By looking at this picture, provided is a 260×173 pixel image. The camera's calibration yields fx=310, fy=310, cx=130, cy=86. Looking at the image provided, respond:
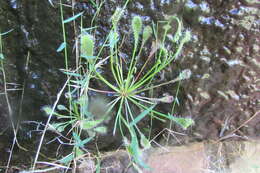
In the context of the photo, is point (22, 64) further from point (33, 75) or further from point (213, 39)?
point (213, 39)

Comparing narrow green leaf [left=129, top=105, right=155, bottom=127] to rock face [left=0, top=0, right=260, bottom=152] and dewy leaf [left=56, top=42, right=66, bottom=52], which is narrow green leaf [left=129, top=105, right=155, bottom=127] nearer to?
rock face [left=0, top=0, right=260, bottom=152]

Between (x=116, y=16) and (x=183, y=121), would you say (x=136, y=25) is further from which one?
(x=183, y=121)

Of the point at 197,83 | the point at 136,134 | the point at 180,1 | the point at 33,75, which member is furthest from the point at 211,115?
the point at 33,75

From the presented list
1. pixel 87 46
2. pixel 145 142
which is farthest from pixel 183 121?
pixel 87 46

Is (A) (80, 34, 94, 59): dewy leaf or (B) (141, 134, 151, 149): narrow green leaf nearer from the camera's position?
(A) (80, 34, 94, 59): dewy leaf

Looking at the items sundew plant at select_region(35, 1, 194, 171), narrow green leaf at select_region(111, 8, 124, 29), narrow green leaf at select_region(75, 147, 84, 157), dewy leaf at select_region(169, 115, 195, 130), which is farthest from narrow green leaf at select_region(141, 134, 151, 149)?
narrow green leaf at select_region(111, 8, 124, 29)

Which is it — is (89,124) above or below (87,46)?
below
